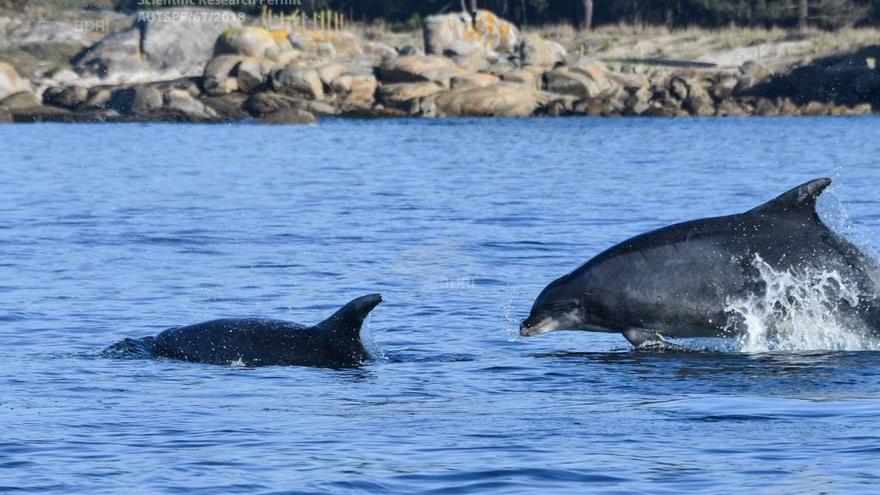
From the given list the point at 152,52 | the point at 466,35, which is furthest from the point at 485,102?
the point at 152,52

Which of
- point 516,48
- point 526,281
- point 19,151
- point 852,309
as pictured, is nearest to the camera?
point 852,309

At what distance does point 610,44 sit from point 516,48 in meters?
10.8

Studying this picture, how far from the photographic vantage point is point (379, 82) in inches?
3135

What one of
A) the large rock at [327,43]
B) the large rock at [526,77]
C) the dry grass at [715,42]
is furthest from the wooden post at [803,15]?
the large rock at [327,43]

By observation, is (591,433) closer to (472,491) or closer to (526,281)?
(472,491)

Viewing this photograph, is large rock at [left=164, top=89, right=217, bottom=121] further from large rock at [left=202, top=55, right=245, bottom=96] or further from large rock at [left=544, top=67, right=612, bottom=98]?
large rock at [left=544, top=67, right=612, bottom=98]

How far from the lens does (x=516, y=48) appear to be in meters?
86.9

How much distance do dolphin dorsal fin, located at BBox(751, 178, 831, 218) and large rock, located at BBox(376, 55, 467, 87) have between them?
65046 millimetres

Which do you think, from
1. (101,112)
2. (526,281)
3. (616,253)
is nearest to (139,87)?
(101,112)

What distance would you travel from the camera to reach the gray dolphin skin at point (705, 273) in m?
12.9

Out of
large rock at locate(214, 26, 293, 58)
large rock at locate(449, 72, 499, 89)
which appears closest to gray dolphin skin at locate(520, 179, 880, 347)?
large rock at locate(449, 72, 499, 89)

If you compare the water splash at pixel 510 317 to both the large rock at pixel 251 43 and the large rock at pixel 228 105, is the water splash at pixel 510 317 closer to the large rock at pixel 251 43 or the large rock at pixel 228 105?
the large rock at pixel 228 105

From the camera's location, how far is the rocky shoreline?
249 ft

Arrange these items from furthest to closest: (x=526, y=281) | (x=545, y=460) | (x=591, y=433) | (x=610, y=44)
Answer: (x=610, y=44)
(x=526, y=281)
(x=591, y=433)
(x=545, y=460)
